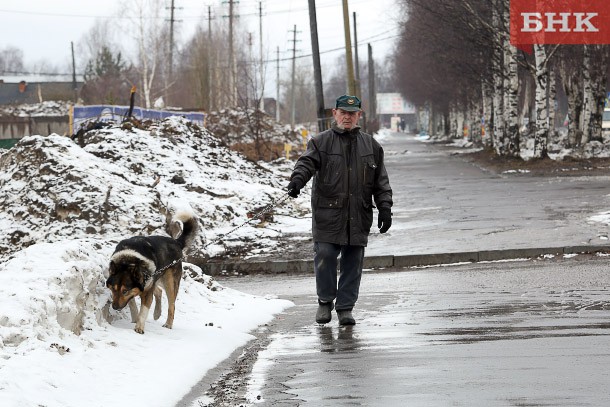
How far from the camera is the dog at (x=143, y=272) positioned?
8445 mm

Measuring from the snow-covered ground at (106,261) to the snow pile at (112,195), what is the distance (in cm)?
2

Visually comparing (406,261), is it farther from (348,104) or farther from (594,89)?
(594,89)

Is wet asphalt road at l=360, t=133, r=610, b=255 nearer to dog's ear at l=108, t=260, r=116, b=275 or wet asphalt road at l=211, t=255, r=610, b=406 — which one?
wet asphalt road at l=211, t=255, r=610, b=406

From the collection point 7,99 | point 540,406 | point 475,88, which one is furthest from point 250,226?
point 7,99

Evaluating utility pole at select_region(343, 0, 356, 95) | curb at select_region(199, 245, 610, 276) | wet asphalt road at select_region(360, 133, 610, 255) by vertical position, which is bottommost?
curb at select_region(199, 245, 610, 276)

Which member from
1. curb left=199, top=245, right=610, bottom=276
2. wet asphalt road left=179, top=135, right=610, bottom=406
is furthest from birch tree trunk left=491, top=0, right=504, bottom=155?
curb left=199, top=245, right=610, bottom=276

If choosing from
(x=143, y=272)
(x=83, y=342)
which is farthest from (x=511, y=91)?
(x=83, y=342)

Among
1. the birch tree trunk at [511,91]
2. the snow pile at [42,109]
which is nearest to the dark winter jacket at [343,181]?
the birch tree trunk at [511,91]

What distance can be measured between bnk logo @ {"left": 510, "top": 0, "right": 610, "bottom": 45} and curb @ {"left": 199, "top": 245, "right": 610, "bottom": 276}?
22.5 meters

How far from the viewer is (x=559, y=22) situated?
1540 inches

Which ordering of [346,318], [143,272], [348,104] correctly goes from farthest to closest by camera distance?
[346,318] < [348,104] < [143,272]

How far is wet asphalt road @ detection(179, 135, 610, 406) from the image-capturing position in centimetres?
642

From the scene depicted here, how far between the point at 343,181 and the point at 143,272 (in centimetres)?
200

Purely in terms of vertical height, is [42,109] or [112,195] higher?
[42,109]
